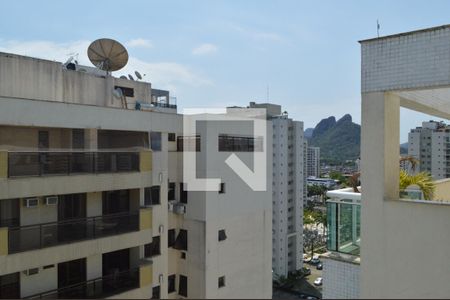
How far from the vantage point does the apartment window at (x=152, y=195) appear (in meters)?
7.77

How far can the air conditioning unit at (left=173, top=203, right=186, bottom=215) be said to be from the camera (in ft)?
27.7

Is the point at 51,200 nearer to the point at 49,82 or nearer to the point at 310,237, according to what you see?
the point at 49,82

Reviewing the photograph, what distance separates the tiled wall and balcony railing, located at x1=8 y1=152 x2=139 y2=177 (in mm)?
4247

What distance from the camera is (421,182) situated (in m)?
4.75

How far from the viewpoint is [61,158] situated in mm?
6176

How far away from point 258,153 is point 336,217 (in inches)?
197

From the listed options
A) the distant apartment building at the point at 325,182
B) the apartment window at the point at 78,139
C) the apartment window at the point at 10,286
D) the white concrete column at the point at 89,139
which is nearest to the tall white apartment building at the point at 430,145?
the distant apartment building at the point at 325,182

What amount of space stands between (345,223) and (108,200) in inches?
188

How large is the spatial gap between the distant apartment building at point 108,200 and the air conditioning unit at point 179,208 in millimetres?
23

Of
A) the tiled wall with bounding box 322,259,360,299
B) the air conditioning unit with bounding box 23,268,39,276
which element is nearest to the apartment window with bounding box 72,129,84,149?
the air conditioning unit with bounding box 23,268,39,276

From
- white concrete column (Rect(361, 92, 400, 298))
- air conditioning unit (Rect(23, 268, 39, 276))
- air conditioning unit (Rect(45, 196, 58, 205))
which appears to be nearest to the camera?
white concrete column (Rect(361, 92, 400, 298))

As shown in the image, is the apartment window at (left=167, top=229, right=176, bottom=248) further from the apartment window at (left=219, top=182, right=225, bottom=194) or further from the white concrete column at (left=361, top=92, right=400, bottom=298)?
the white concrete column at (left=361, top=92, right=400, bottom=298)

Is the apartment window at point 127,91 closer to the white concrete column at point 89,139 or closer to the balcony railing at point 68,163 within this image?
the white concrete column at point 89,139

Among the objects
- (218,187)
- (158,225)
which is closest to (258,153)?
(218,187)
